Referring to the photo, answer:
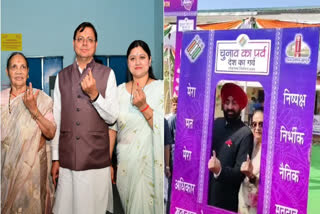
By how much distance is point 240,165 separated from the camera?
2.30 m

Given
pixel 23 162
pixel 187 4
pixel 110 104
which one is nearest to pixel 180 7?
pixel 187 4

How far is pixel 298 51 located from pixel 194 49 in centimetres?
54

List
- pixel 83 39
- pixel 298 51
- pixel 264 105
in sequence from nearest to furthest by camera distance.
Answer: pixel 298 51
pixel 264 105
pixel 83 39

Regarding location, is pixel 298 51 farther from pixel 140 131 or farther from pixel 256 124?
pixel 140 131

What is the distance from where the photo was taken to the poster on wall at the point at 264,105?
6.84ft

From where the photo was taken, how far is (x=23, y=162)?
99.2 inches

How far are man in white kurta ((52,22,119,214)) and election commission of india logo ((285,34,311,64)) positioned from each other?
91 cm

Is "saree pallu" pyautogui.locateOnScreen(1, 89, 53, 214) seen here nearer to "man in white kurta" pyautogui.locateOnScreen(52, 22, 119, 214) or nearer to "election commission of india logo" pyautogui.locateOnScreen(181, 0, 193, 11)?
"man in white kurta" pyautogui.locateOnScreen(52, 22, 119, 214)

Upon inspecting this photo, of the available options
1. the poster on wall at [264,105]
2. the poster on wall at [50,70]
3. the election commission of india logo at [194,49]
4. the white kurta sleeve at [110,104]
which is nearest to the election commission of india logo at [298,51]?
the poster on wall at [264,105]

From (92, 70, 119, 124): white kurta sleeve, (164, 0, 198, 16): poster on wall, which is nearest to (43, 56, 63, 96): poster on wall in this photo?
(92, 70, 119, 124): white kurta sleeve

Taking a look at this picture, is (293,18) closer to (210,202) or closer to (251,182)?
(251,182)

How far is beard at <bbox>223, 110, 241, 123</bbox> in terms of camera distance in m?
2.30

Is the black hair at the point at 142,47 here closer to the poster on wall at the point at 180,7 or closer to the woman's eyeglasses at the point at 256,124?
the poster on wall at the point at 180,7

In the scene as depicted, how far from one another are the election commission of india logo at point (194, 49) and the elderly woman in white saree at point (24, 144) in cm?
76
